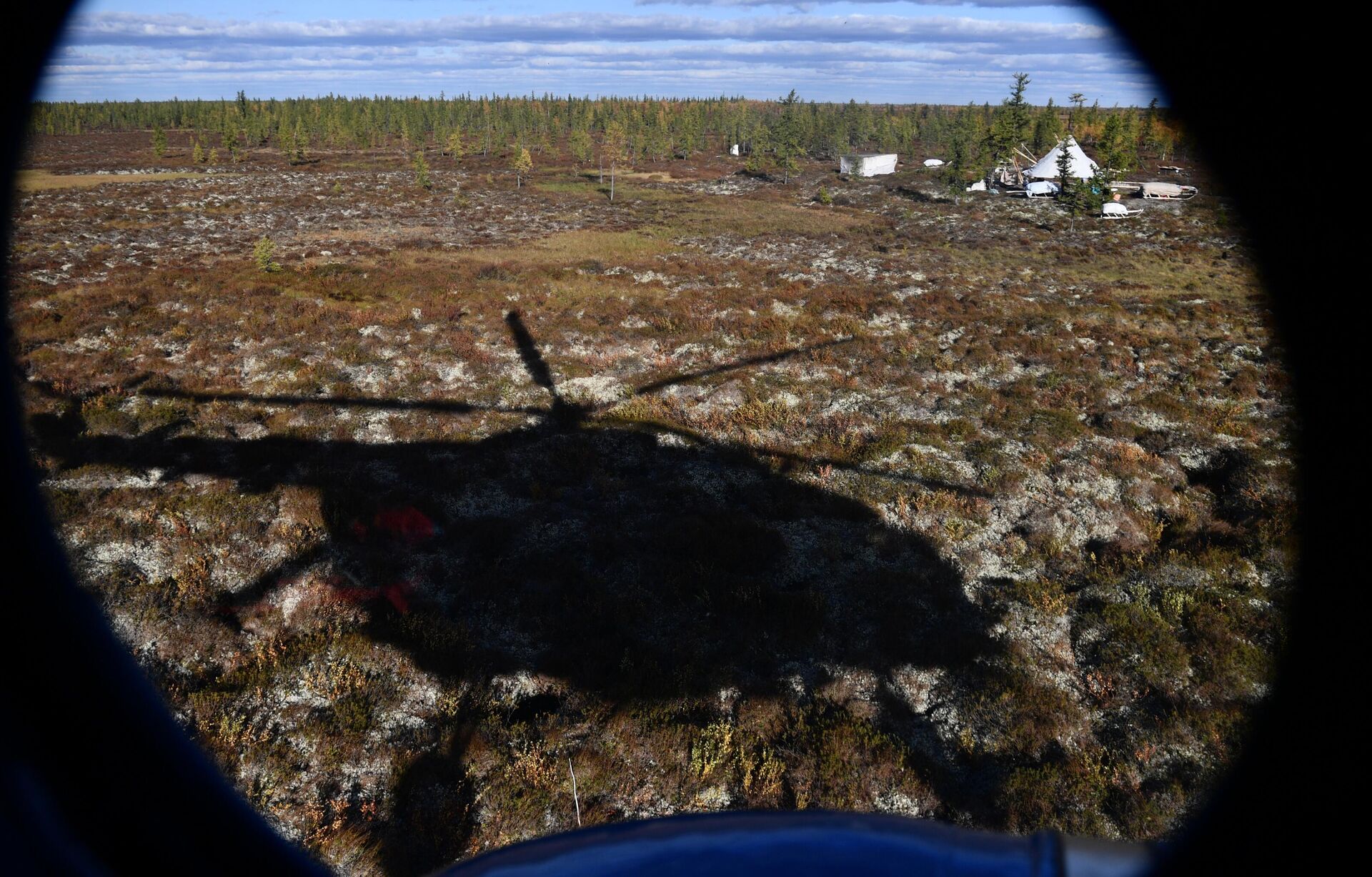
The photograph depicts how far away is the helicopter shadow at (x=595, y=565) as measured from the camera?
341 inches

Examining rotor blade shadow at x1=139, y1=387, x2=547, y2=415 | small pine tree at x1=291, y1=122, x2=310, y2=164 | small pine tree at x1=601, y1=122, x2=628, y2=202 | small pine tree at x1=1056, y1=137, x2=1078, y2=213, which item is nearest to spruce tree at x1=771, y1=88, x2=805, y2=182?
small pine tree at x1=601, y1=122, x2=628, y2=202

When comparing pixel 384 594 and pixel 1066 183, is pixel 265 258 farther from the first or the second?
pixel 1066 183

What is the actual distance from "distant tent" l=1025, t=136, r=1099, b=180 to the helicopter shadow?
6446 centimetres

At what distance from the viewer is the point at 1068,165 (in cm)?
6588

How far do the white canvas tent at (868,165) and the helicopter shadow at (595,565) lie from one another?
91234mm

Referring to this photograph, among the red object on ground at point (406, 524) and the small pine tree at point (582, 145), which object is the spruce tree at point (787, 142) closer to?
the small pine tree at point (582, 145)

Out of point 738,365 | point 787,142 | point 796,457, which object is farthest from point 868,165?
point 796,457

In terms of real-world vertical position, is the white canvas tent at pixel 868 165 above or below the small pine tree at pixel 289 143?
below

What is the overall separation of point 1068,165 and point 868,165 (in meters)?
35.9

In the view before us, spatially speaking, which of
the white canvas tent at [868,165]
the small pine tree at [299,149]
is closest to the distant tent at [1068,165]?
the white canvas tent at [868,165]

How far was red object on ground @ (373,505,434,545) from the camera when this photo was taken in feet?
37.7

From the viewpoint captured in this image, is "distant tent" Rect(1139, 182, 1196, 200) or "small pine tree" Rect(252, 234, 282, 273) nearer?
"small pine tree" Rect(252, 234, 282, 273)

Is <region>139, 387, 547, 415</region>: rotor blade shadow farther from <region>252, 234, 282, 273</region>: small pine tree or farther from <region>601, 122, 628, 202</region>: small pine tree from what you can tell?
<region>601, 122, 628, 202</region>: small pine tree

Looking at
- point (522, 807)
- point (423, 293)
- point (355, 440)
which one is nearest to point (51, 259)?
point (423, 293)
